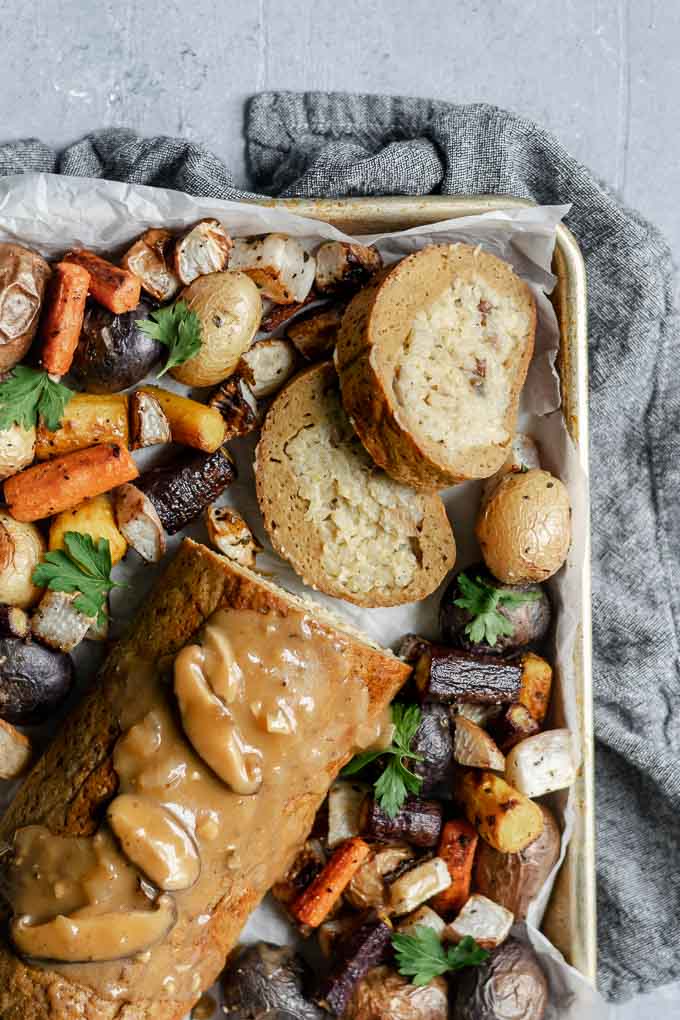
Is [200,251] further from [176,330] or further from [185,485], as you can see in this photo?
[185,485]

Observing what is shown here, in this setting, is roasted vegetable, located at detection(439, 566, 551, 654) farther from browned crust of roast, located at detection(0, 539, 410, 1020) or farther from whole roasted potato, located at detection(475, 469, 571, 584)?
browned crust of roast, located at detection(0, 539, 410, 1020)

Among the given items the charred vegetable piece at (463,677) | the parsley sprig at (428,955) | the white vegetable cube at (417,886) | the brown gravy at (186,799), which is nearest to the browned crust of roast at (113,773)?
the brown gravy at (186,799)

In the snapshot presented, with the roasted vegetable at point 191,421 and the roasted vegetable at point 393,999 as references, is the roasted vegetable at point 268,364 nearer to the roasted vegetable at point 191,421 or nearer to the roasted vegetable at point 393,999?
the roasted vegetable at point 191,421

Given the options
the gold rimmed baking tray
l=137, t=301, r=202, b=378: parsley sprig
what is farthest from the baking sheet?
l=137, t=301, r=202, b=378: parsley sprig

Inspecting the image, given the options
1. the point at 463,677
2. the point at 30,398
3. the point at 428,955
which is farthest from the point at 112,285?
the point at 428,955

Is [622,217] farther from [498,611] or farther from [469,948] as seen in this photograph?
[469,948]
